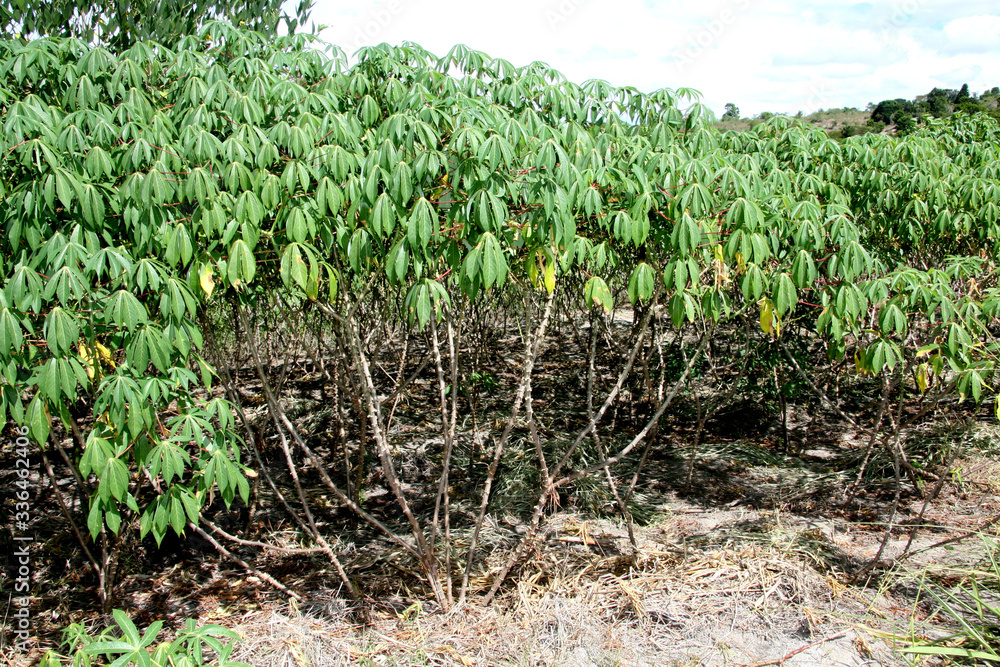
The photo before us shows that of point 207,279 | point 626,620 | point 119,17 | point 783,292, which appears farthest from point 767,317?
point 119,17

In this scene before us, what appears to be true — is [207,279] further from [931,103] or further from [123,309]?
[931,103]

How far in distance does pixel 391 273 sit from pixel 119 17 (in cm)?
419

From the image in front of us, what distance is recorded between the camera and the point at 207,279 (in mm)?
2217

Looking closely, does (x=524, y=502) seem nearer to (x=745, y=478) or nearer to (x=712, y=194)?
(x=745, y=478)

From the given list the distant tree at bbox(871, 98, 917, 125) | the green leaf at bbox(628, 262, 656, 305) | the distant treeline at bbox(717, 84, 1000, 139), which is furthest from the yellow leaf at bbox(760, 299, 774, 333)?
the distant tree at bbox(871, 98, 917, 125)

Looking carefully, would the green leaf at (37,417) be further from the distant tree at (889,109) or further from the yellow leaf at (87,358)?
the distant tree at (889,109)

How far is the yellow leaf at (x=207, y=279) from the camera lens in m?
2.19

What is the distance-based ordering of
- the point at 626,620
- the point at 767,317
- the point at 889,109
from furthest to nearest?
the point at 889,109 < the point at 626,620 < the point at 767,317

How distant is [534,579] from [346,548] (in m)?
1.10

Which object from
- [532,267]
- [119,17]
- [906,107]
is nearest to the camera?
[532,267]

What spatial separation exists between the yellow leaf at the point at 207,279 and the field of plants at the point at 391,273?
11 millimetres

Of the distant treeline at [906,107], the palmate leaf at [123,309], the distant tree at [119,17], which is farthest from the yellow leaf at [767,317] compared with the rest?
the distant treeline at [906,107]

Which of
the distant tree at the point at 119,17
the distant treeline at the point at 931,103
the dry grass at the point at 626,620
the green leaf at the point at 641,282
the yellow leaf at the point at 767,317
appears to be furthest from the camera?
the distant treeline at the point at 931,103

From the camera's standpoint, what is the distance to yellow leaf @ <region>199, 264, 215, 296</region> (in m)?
2.19
